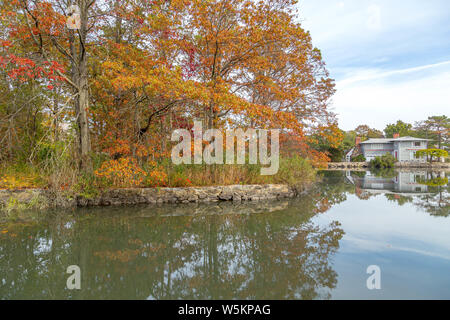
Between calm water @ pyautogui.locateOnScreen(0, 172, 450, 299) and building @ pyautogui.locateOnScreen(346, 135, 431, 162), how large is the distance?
33.1 meters

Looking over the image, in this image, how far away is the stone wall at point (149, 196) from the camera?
654 cm

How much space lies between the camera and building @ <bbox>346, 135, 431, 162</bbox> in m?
32.7

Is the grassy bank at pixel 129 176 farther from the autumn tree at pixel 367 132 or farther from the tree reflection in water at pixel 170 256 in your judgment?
the autumn tree at pixel 367 132

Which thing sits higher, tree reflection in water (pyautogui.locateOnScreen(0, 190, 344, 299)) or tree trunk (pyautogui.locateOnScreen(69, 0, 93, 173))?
tree trunk (pyautogui.locateOnScreen(69, 0, 93, 173))

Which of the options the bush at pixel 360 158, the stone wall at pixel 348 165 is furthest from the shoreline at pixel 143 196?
the bush at pixel 360 158

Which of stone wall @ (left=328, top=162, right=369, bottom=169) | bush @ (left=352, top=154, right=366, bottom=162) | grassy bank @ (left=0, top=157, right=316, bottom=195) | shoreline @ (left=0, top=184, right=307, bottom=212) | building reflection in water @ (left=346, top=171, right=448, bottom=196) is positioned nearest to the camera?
shoreline @ (left=0, top=184, right=307, bottom=212)

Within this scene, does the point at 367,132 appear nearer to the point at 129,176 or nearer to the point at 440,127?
the point at 440,127

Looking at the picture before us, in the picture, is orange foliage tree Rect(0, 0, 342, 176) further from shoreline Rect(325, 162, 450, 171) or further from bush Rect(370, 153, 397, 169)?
bush Rect(370, 153, 397, 169)

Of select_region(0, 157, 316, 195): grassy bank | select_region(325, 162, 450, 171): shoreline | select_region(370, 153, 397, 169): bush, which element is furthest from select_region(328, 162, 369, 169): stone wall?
select_region(0, 157, 316, 195): grassy bank

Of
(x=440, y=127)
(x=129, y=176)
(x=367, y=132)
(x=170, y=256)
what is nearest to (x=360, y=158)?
(x=367, y=132)

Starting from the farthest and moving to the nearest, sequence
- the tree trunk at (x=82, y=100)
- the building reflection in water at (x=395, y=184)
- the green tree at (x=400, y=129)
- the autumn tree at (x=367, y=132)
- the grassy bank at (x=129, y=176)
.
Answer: the autumn tree at (x=367, y=132) < the green tree at (x=400, y=129) < the building reflection in water at (x=395, y=184) < the tree trunk at (x=82, y=100) < the grassy bank at (x=129, y=176)

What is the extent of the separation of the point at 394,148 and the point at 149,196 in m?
38.3

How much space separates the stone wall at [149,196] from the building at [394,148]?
103 ft
